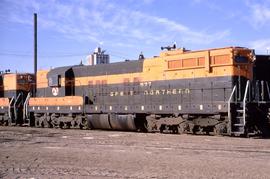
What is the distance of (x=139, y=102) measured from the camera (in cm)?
1995

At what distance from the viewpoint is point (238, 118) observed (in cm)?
1595

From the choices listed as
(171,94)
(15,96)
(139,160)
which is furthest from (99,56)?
(139,160)

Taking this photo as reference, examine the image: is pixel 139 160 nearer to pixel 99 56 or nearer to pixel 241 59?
pixel 241 59

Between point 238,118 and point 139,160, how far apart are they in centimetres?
704

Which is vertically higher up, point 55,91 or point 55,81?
point 55,81

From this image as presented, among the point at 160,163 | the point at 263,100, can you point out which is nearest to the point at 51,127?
the point at 263,100

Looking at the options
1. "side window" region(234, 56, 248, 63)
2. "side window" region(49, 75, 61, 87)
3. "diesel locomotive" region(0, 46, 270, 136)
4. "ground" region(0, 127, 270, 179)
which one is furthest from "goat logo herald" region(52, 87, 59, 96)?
"side window" region(234, 56, 248, 63)

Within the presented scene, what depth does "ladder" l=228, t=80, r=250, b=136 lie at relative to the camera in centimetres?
1573

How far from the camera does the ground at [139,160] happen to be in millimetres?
8414

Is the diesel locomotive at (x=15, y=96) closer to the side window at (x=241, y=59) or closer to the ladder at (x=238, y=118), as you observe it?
the side window at (x=241, y=59)

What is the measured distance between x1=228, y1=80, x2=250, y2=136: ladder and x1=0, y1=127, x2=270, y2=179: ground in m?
1.73

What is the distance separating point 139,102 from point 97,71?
3740 millimetres

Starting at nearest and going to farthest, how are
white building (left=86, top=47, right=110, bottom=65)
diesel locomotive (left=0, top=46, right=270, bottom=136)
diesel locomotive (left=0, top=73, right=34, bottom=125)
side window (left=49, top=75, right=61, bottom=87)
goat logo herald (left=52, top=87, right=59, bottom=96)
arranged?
diesel locomotive (left=0, top=46, right=270, bottom=136)
side window (left=49, top=75, right=61, bottom=87)
goat logo herald (left=52, top=87, right=59, bottom=96)
diesel locomotive (left=0, top=73, right=34, bottom=125)
white building (left=86, top=47, right=110, bottom=65)

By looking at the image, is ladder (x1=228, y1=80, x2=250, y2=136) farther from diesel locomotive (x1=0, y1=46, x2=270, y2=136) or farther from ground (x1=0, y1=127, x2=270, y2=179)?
ground (x1=0, y1=127, x2=270, y2=179)
